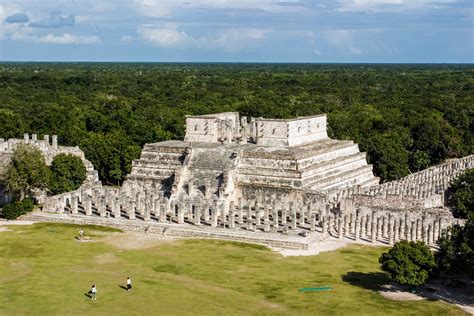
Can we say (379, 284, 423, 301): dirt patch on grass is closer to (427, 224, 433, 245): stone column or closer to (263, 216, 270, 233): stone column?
(427, 224, 433, 245): stone column

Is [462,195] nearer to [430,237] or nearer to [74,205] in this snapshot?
[430,237]

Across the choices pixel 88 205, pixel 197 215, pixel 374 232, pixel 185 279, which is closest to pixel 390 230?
pixel 374 232

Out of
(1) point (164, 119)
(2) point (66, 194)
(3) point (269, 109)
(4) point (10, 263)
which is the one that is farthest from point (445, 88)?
(4) point (10, 263)

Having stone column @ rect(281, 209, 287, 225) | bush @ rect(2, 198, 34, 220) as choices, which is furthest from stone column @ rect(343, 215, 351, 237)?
bush @ rect(2, 198, 34, 220)

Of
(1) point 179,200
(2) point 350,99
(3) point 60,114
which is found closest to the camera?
(1) point 179,200

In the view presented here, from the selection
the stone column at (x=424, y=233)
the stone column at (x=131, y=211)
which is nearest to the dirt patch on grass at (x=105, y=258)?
the stone column at (x=131, y=211)

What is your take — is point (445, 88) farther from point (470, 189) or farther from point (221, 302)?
point (221, 302)
